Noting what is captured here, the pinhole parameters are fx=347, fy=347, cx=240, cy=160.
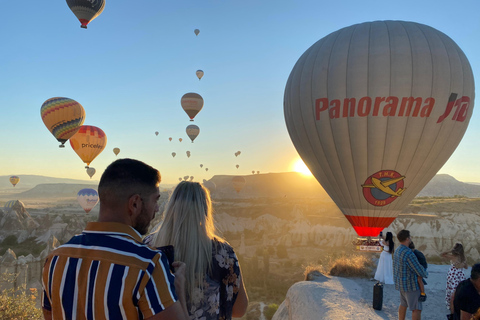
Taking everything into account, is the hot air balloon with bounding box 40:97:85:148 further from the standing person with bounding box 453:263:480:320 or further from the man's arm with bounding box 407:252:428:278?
the standing person with bounding box 453:263:480:320

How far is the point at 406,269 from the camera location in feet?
20.0

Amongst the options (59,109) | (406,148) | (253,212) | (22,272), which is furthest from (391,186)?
(253,212)

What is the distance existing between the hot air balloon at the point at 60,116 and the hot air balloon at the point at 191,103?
8.46 metres

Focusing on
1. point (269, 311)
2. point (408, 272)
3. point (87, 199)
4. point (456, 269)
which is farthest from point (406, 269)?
point (87, 199)

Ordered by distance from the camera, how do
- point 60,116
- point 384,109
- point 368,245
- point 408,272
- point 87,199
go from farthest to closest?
point 87,199, point 60,116, point 368,245, point 384,109, point 408,272

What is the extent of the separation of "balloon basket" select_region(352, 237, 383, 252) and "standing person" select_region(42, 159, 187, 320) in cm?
1041

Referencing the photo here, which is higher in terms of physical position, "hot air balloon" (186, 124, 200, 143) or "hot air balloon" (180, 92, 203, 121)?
"hot air balloon" (180, 92, 203, 121)

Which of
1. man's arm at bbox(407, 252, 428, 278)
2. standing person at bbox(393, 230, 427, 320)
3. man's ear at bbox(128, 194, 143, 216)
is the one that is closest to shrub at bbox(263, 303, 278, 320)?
standing person at bbox(393, 230, 427, 320)

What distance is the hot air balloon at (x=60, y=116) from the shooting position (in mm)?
21594

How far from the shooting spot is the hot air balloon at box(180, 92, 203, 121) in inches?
1104

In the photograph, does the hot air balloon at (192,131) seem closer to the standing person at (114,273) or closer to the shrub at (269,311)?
the shrub at (269,311)

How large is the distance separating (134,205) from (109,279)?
387mm

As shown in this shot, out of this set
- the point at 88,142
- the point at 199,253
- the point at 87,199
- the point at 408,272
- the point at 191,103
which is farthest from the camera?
the point at 87,199

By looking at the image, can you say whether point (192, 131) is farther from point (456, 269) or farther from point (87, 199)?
point (456, 269)
